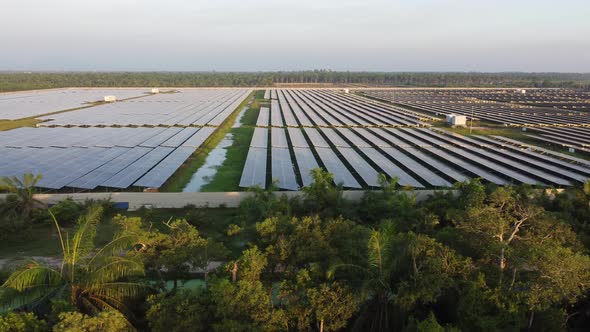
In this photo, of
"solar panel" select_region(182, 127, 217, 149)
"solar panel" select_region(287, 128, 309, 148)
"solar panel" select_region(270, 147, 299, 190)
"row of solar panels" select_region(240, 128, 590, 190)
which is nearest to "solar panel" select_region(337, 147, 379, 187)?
"row of solar panels" select_region(240, 128, 590, 190)

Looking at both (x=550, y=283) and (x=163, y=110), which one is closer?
(x=550, y=283)

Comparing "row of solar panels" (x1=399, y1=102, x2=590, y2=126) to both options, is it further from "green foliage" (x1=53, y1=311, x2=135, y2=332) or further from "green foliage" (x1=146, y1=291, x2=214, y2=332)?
"green foliage" (x1=53, y1=311, x2=135, y2=332)

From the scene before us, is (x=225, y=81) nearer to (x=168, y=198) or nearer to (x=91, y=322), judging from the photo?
(x=168, y=198)

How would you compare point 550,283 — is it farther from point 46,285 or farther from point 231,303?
point 46,285

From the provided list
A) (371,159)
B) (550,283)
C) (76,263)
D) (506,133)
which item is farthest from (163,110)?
(550,283)

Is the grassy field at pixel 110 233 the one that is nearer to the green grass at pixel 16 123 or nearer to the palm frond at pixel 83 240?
the palm frond at pixel 83 240

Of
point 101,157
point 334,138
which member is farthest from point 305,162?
point 101,157
